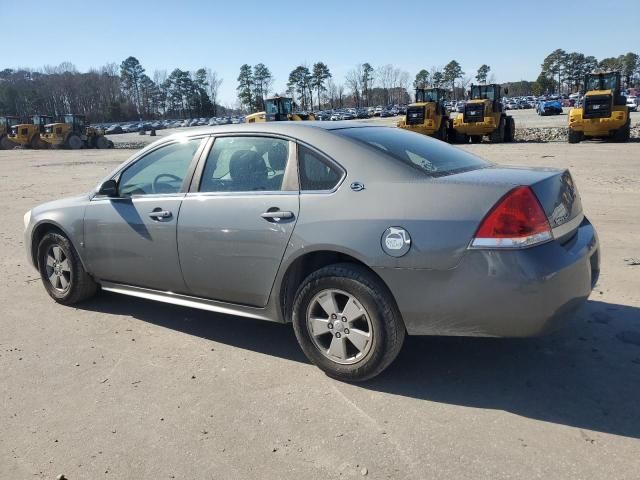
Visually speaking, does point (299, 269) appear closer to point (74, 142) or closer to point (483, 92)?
point (483, 92)

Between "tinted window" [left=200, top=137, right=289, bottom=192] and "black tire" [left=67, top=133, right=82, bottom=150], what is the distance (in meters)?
39.4

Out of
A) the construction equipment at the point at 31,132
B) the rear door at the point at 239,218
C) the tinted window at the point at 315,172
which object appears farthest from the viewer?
the construction equipment at the point at 31,132

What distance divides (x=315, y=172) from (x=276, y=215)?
376 mm

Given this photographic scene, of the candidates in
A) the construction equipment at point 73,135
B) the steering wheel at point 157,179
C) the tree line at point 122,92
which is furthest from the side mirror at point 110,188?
the tree line at point 122,92

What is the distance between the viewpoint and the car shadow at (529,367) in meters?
3.06

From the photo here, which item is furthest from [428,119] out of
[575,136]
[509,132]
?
[575,136]

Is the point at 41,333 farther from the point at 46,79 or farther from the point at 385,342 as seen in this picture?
the point at 46,79

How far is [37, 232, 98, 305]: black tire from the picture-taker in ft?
16.2

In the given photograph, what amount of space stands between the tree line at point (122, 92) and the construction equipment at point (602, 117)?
385ft

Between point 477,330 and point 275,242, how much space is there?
4.47 feet

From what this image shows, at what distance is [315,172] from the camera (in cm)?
354

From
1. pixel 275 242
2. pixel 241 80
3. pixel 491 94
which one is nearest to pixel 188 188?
pixel 275 242

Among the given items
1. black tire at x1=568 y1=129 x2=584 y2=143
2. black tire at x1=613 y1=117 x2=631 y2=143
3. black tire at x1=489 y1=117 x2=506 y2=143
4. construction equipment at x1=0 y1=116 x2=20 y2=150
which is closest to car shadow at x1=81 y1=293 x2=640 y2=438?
black tire at x1=568 y1=129 x2=584 y2=143

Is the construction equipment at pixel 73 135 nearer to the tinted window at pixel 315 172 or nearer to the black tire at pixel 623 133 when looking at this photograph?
the black tire at pixel 623 133
